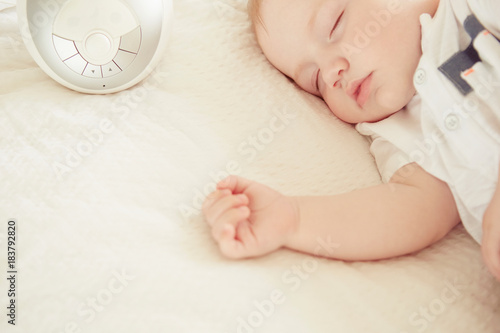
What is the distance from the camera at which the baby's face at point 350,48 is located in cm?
86

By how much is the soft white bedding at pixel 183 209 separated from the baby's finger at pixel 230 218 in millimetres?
25

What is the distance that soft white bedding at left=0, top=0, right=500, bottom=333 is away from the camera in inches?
22.3

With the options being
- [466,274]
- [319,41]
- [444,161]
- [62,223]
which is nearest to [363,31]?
[319,41]

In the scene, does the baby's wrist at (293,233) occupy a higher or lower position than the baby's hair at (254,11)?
lower

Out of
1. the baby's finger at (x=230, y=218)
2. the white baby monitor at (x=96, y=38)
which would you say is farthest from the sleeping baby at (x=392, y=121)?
the white baby monitor at (x=96, y=38)

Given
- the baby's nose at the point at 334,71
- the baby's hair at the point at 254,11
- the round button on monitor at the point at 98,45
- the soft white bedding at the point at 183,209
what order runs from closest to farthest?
1. the soft white bedding at the point at 183,209
2. the round button on monitor at the point at 98,45
3. the baby's nose at the point at 334,71
4. the baby's hair at the point at 254,11

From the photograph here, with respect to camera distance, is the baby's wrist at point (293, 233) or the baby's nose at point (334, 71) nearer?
the baby's wrist at point (293, 233)

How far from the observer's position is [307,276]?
0.62m

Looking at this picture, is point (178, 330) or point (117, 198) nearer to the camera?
point (178, 330)

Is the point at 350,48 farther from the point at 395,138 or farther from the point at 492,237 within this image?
the point at 492,237

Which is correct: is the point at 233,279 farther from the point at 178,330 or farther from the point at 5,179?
the point at 5,179

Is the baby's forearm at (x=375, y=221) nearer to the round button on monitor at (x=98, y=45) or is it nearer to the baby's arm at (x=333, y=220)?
→ the baby's arm at (x=333, y=220)

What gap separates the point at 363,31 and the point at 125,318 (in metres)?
0.65

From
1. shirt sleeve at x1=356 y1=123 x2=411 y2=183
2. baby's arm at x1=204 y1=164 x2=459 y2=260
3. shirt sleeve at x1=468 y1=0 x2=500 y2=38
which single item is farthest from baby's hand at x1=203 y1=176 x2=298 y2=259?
shirt sleeve at x1=468 y1=0 x2=500 y2=38
